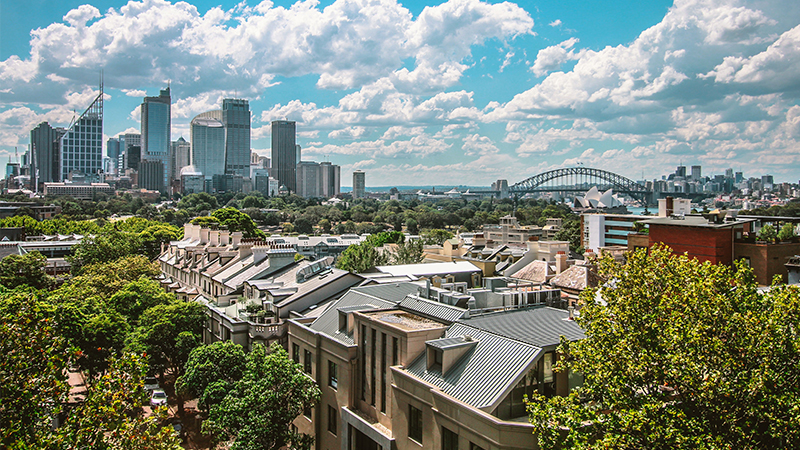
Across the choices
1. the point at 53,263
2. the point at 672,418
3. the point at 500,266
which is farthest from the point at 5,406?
the point at 53,263

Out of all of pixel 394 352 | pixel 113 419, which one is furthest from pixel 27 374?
pixel 394 352

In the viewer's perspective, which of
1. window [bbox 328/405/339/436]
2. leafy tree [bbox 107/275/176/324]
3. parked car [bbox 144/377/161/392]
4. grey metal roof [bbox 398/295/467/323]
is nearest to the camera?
grey metal roof [bbox 398/295/467/323]

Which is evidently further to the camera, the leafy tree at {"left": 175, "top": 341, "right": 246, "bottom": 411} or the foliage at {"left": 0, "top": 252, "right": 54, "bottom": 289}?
the foliage at {"left": 0, "top": 252, "right": 54, "bottom": 289}

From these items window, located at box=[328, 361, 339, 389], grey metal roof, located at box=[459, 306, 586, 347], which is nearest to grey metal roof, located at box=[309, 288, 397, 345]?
window, located at box=[328, 361, 339, 389]

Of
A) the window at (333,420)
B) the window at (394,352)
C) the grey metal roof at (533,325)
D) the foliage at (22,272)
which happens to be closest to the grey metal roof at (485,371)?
the grey metal roof at (533,325)

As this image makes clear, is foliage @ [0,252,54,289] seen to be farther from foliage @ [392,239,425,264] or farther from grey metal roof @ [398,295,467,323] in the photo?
grey metal roof @ [398,295,467,323]

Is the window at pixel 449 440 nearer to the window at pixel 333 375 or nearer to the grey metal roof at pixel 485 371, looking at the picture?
the grey metal roof at pixel 485 371
